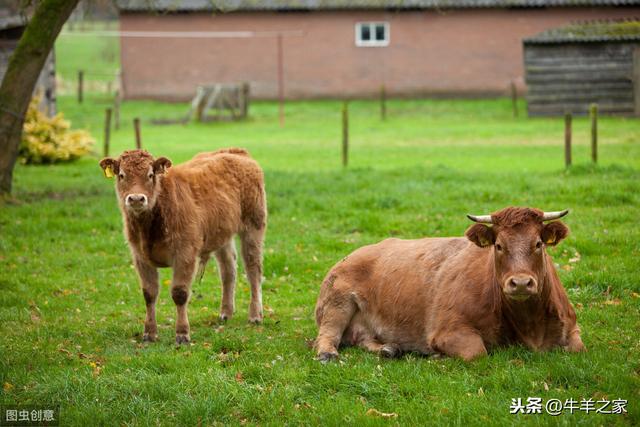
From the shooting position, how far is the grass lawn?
694cm

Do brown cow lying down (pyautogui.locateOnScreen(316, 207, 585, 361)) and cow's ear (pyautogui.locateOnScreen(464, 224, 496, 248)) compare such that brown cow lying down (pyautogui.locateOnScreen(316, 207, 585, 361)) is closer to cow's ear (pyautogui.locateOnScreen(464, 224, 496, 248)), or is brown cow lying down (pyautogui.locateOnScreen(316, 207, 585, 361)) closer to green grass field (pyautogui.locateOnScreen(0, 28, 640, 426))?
cow's ear (pyautogui.locateOnScreen(464, 224, 496, 248))

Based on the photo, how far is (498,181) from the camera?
61.3 feet

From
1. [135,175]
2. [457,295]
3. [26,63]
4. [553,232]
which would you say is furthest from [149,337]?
[26,63]

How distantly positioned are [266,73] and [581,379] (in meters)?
44.5

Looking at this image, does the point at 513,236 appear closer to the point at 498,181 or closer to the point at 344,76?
the point at 498,181

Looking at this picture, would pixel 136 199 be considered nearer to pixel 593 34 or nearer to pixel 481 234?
pixel 481 234

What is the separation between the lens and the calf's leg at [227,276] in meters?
10.7

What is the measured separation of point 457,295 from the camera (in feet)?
26.8

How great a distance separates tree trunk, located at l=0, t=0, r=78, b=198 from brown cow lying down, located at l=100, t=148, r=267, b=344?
26.2 feet

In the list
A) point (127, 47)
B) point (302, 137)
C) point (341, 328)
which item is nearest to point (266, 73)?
point (127, 47)

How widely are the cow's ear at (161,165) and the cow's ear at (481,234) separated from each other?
3.32m

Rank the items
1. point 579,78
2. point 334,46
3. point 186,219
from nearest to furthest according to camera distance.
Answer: point 186,219 < point 579,78 < point 334,46
